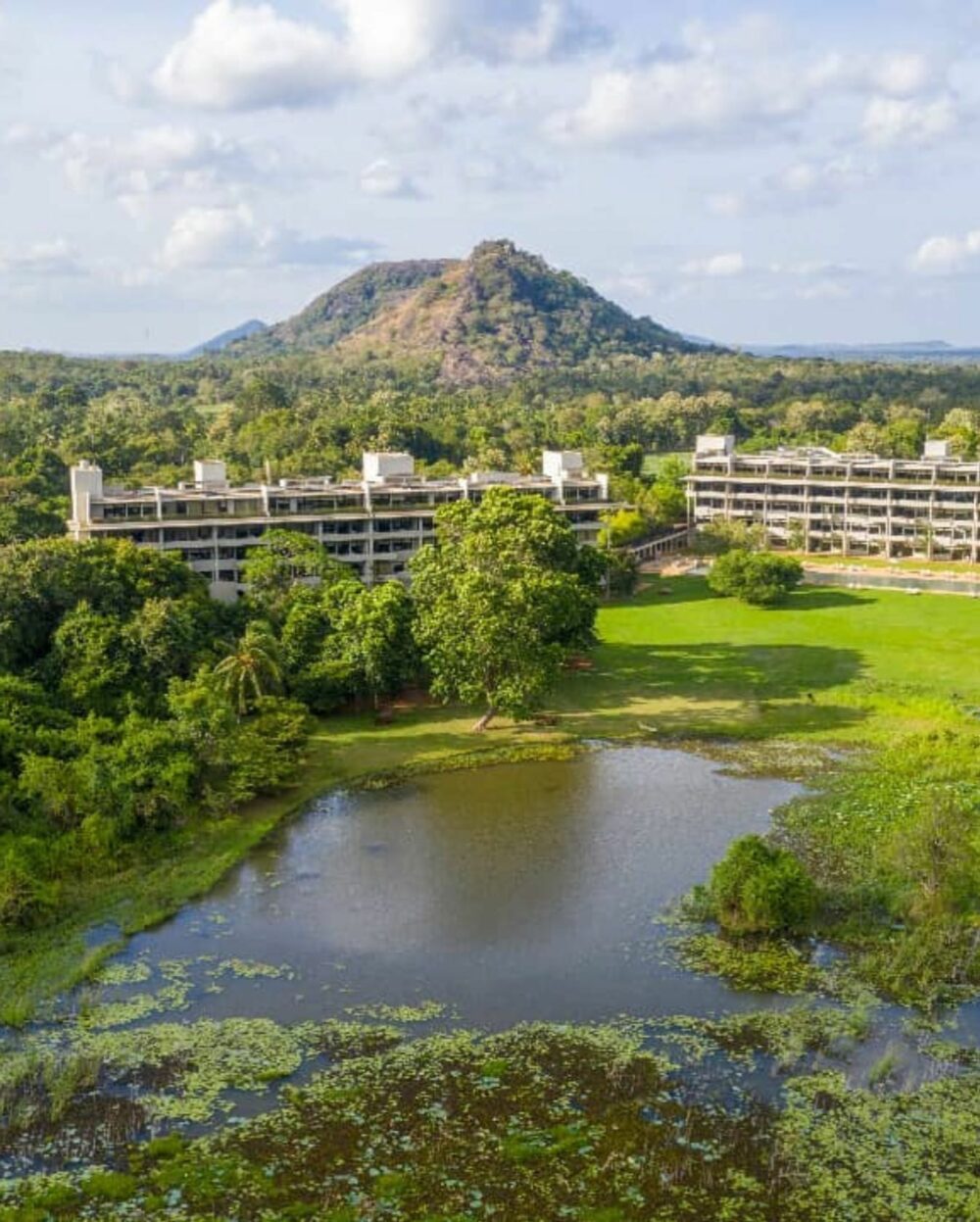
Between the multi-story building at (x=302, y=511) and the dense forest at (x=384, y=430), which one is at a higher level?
the dense forest at (x=384, y=430)

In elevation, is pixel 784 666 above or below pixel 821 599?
below

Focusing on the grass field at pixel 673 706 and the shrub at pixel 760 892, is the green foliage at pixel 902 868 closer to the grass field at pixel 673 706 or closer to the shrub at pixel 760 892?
the shrub at pixel 760 892

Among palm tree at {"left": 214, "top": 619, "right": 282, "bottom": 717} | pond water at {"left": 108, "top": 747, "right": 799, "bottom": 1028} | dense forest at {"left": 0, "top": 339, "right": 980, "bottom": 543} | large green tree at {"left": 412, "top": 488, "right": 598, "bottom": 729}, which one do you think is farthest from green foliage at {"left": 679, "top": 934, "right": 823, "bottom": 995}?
dense forest at {"left": 0, "top": 339, "right": 980, "bottom": 543}

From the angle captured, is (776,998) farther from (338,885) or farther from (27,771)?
(27,771)

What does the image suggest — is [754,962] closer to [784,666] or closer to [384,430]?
[784,666]

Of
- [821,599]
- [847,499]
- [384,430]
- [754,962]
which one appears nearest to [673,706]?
[754,962]

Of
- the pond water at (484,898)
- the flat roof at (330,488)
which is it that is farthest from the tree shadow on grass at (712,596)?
the pond water at (484,898)
